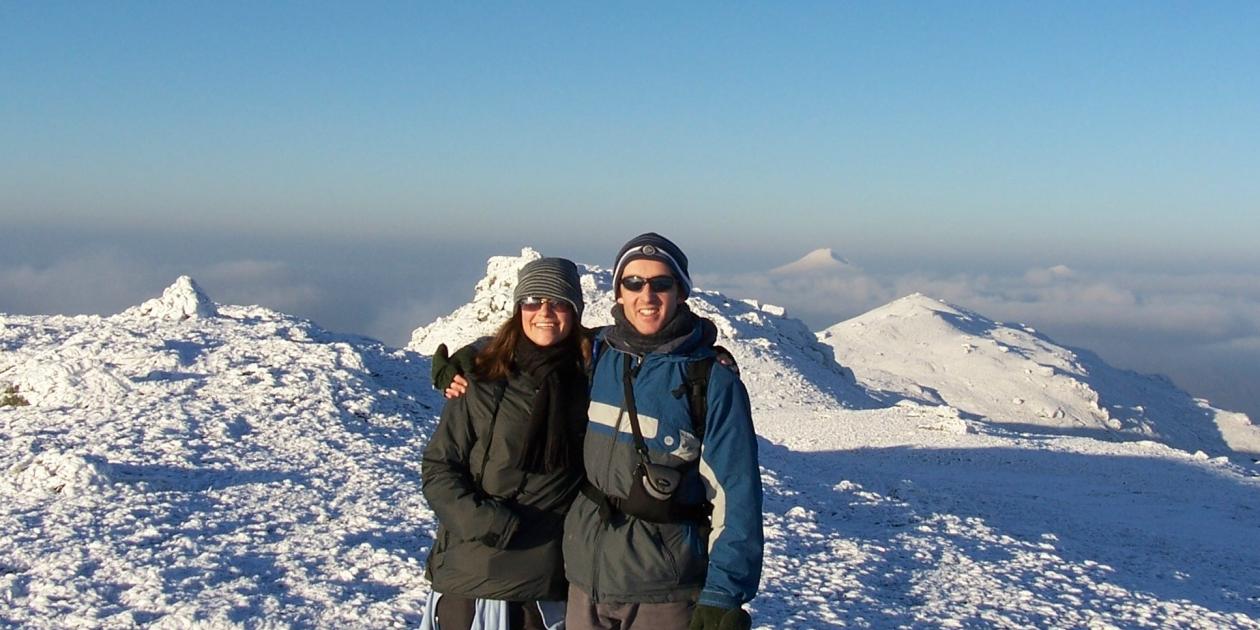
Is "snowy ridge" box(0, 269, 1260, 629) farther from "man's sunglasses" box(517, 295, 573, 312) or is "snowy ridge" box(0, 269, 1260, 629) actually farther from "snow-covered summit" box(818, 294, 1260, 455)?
"snow-covered summit" box(818, 294, 1260, 455)

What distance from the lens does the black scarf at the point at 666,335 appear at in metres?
4.08

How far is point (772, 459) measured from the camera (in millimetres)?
16594

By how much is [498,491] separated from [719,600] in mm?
1296

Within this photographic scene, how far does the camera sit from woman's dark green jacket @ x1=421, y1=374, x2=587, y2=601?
4531mm

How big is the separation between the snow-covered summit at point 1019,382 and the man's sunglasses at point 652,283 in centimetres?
4724

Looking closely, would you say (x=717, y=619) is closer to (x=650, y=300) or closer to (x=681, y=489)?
(x=681, y=489)

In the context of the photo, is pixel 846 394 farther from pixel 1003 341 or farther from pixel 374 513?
pixel 1003 341

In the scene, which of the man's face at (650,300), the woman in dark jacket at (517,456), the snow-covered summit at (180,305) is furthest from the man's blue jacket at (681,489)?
the snow-covered summit at (180,305)

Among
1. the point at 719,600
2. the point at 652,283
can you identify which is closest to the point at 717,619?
the point at 719,600

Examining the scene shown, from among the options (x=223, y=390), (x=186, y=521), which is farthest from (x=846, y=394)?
(x=186, y=521)

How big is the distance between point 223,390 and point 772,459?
9180 mm

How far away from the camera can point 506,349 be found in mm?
4590

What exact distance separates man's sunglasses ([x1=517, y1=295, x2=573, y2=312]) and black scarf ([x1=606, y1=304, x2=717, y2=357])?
37 cm

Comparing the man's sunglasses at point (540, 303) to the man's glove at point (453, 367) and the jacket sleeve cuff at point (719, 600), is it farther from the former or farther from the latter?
the jacket sleeve cuff at point (719, 600)
